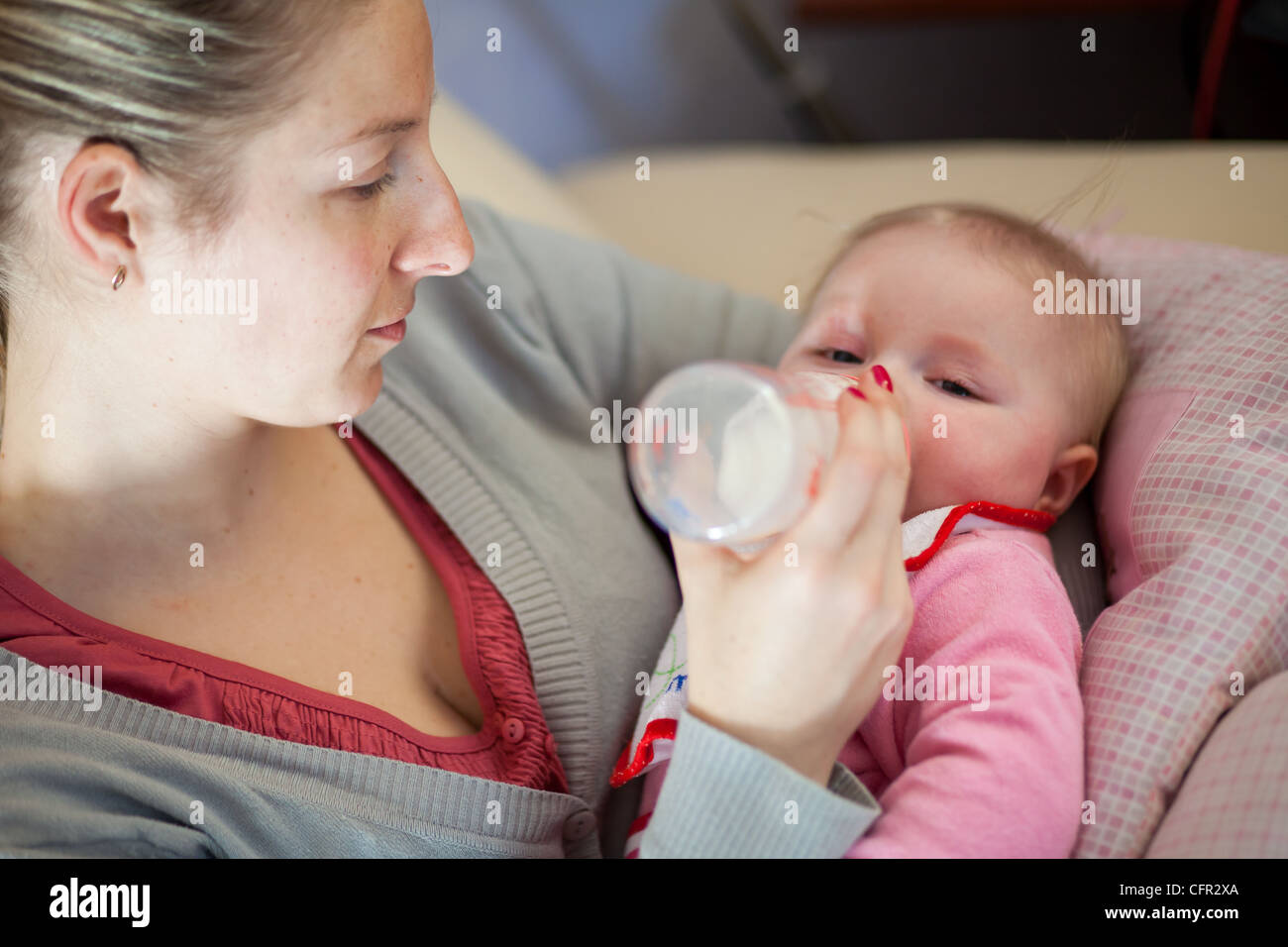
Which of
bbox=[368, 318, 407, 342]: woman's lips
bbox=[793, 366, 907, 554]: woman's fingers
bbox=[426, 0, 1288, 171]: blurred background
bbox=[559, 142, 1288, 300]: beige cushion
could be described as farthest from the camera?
bbox=[426, 0, 1288, 171]: blurred background

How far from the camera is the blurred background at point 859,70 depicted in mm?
1552

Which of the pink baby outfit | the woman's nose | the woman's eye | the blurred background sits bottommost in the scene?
the pink baby outfit

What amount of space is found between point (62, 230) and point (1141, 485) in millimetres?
979

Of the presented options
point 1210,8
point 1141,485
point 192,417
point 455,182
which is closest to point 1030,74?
point 1210,8

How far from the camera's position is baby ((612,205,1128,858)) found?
32.7 inches

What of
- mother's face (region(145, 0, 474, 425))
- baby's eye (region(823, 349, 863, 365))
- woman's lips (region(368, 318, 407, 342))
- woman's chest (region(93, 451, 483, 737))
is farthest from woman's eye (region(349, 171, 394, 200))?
baby's eye (region(823, 349, 863, 365))

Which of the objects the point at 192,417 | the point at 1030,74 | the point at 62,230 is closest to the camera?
the point at 62,230

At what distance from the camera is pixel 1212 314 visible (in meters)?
1.12

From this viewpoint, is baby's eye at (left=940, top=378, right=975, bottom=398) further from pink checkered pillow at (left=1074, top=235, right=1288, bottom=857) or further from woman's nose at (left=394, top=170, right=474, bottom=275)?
woman's nose at (left=394, top=170, right=474, bottom=275)

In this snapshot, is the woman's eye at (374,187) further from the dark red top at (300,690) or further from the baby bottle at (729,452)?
the dark red top at (300,690)

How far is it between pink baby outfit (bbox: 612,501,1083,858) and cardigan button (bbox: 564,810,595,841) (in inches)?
1.7

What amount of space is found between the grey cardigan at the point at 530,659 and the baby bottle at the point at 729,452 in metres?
0.16

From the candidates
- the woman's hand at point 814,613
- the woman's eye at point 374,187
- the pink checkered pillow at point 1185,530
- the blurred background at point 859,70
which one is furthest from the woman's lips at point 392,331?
the blurred background at point 859,70

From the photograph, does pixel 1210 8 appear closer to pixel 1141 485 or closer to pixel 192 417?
pixel 1141 485
